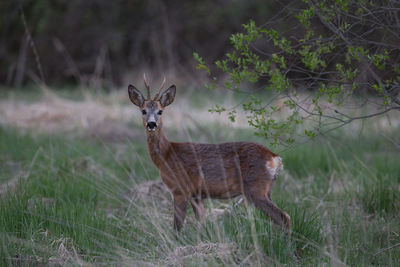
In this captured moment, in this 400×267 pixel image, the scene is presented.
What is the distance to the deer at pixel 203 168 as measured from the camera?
4941 millimetres

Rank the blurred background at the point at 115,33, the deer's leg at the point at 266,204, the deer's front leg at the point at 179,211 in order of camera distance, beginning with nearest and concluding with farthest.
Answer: the deer's leg at the point at 266,204 < the deer's front leg at the point at 179,211 < the blurred background at the point at 115,33

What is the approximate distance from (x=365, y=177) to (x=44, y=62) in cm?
1503

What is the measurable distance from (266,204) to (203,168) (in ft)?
2.81

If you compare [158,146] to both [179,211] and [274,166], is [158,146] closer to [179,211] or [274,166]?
[179,211]

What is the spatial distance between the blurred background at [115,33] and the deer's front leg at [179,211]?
1307cm

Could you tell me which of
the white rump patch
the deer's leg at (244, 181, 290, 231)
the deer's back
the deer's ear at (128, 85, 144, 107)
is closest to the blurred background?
the deer's ear at (128, 85, 144, 107)

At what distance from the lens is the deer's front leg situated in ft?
16.5

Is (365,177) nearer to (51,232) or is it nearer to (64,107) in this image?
(51,232)

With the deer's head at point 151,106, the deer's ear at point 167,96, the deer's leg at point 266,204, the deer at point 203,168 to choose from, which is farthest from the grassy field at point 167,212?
the deer's ear at point 167,96

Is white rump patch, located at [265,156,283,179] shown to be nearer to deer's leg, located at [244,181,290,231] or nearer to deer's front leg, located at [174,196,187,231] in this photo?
deer's leg, located at [244,181,290,231]

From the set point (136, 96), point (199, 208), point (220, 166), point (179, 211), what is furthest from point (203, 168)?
point (136, 96)

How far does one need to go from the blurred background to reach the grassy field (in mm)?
9447

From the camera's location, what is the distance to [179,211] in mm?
5090

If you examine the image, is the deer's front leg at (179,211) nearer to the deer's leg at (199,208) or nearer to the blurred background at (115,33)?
the deer's leg at (199,208)
